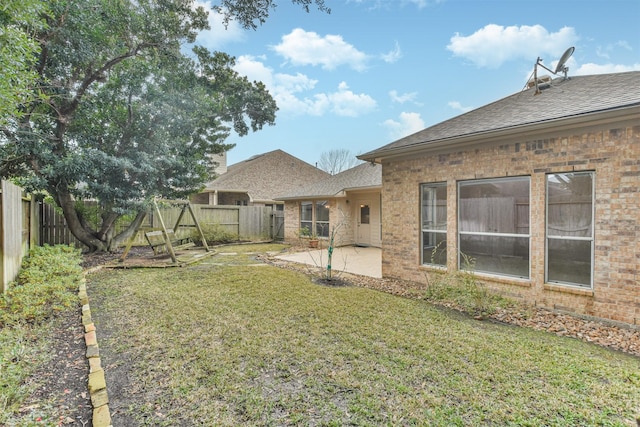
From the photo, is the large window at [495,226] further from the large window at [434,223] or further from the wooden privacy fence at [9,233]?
the wooden privacy fence at [9,233]

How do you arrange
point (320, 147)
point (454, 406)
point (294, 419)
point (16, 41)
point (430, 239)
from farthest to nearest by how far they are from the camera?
1. point (320, 147)
2. point (430, 239)
3. point (16, 41)
4. point (454, 406)
5. point (294, 419)

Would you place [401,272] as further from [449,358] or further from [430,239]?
[449,358]

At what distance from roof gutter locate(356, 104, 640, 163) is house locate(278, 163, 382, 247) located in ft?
19.3

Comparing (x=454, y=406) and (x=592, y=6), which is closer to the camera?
(x=454, y=406)

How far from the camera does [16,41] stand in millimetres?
4422

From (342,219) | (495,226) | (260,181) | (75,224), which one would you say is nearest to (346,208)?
(342,219)

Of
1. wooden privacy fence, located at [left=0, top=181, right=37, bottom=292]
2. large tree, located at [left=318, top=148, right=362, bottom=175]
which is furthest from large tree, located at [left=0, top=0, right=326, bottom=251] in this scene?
large tree, located at [left=318, top=148, right=362, bottom=175]

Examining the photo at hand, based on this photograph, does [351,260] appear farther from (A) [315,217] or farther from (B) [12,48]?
(B) [12,48]

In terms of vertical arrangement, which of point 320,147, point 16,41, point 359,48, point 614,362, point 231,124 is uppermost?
point 320,147

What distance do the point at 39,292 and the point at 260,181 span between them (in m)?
17.3

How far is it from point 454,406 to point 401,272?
15.2 ft

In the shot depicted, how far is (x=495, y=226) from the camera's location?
5.78m

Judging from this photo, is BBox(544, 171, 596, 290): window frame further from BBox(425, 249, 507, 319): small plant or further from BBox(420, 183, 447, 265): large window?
BBox(420, 183, 447, 265): large window

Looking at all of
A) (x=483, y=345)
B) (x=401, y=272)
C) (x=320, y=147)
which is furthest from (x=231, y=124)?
(x=320, y=147)
